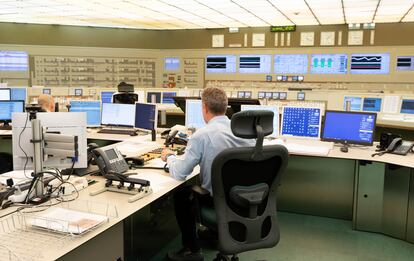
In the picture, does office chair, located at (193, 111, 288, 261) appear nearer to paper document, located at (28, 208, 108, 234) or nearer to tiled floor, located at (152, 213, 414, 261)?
paper document, located at (28, 208, 108, 234)

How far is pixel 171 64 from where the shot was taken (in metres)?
9.36

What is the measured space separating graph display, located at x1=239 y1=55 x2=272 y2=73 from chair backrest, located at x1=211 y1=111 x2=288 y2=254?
6.85 m

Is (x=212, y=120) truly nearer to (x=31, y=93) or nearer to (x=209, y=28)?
(x=31, y=93)

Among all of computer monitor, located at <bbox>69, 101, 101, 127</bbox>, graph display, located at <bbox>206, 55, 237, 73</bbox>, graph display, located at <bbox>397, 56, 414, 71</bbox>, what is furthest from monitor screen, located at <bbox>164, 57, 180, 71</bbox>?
graph display, located at <bbox>397, 56, 414, 71</bbox>

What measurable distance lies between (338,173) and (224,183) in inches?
76.6

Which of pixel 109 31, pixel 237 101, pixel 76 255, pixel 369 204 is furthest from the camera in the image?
pixel 109 31

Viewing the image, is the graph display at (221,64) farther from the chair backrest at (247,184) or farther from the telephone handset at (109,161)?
the chair backrest at (247,184)

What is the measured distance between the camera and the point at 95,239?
1.76 meters

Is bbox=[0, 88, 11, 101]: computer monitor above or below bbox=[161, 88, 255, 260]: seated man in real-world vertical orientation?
above

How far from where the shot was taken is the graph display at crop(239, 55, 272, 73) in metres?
8.71

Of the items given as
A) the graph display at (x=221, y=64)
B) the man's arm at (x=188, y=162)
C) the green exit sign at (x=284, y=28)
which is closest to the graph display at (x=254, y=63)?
the graph display at (x=221, y=64)

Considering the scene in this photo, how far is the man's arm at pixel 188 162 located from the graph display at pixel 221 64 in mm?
6822

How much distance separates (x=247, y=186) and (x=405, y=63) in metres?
7.06

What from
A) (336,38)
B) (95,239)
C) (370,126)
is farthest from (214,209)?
(336,38)
